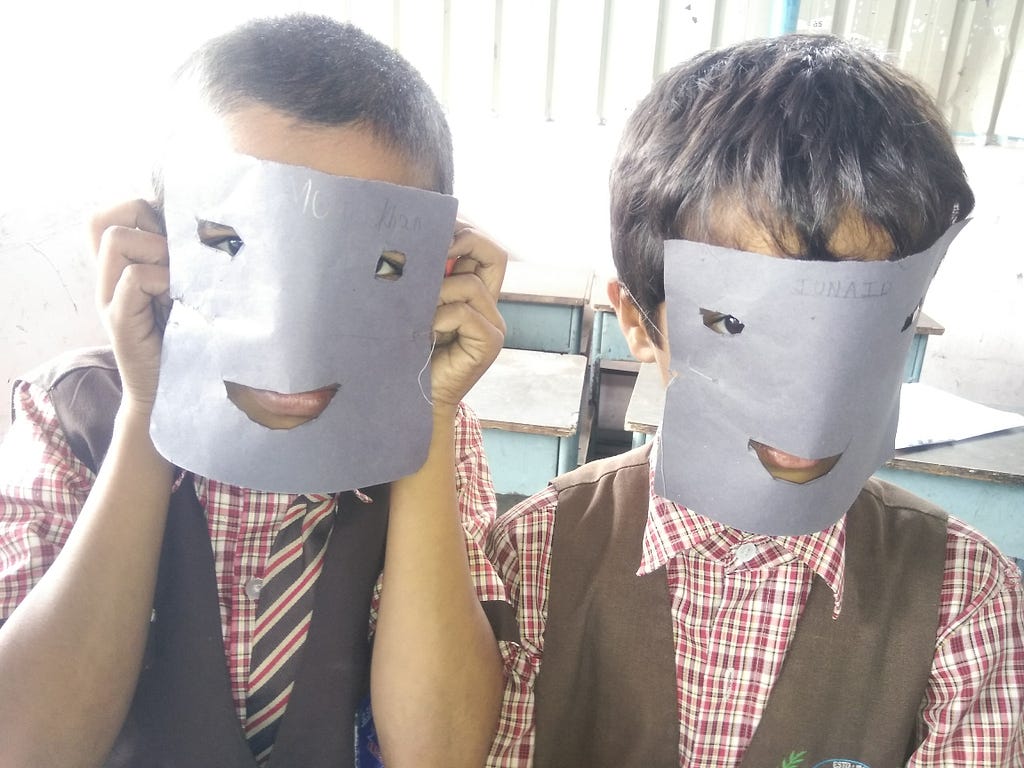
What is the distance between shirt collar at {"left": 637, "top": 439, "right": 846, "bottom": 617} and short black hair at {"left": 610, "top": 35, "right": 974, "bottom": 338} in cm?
22

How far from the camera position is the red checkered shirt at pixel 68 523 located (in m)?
0.68

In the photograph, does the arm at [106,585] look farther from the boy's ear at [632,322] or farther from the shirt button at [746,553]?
the shirt button at [746,553]

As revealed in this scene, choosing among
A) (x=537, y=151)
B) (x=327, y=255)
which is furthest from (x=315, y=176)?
→ (x=537, y=151)

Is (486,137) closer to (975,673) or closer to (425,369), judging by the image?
(425,369)

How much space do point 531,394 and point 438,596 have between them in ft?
3.22

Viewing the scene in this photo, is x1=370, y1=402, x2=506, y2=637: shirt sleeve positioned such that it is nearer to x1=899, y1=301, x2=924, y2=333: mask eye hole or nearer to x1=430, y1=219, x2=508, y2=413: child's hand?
x1=430, y1=219, x2=508, y2=413: child's hand

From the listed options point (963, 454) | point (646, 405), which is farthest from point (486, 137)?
point (963, 454)

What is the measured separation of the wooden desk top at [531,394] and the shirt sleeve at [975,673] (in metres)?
0.79

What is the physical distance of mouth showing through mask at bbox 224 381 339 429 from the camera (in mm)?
601

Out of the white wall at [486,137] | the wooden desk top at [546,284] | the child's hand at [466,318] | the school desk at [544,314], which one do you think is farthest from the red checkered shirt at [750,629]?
the white wall at [486,137]

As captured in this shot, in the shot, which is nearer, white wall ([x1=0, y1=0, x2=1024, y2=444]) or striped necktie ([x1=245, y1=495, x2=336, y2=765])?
striped necktie ([x1=245, y1=495, x2=336, y2=765])

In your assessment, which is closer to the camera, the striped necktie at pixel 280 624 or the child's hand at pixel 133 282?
the child's hand at pixel 133 282

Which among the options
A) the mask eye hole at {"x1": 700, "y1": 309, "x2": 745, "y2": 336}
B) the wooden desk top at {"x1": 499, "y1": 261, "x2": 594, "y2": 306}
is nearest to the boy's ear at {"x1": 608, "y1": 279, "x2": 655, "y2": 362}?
the mask eye hole at {"x1": 700, "y1": 309, "x2": 745, "y2": 336}

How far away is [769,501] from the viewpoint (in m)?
0.64
